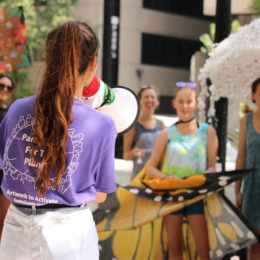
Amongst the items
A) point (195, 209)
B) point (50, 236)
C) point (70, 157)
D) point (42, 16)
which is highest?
point (42, 16)

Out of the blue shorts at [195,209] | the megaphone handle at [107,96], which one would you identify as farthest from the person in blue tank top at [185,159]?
the megaphone handle at [107,96]

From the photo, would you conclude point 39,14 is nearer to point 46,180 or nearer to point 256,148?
point 256,148

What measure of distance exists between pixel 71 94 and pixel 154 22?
93.4ft

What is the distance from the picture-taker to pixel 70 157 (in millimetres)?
2080

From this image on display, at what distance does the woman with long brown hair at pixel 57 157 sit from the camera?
2043 mm

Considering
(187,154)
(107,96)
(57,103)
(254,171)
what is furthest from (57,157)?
(254,171)

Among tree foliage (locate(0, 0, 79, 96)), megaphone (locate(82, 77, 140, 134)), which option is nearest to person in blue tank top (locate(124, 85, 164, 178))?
megaphone (locate(82, 77, 140, 134))

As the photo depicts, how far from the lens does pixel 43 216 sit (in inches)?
81.0

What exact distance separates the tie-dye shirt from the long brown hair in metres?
2.21

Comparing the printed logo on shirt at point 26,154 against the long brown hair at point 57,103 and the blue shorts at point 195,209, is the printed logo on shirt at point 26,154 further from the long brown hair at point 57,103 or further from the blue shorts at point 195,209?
the blue shorts at point 195,209

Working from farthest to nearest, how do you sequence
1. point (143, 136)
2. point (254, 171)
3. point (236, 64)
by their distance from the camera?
1. point (143, 136)
2. point (236, 64)
3. point (254, 171)

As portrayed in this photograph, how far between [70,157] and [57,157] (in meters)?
0.06

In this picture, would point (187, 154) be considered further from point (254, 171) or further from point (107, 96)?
point (107, 96)

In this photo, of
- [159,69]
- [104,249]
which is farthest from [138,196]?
[159,69]
